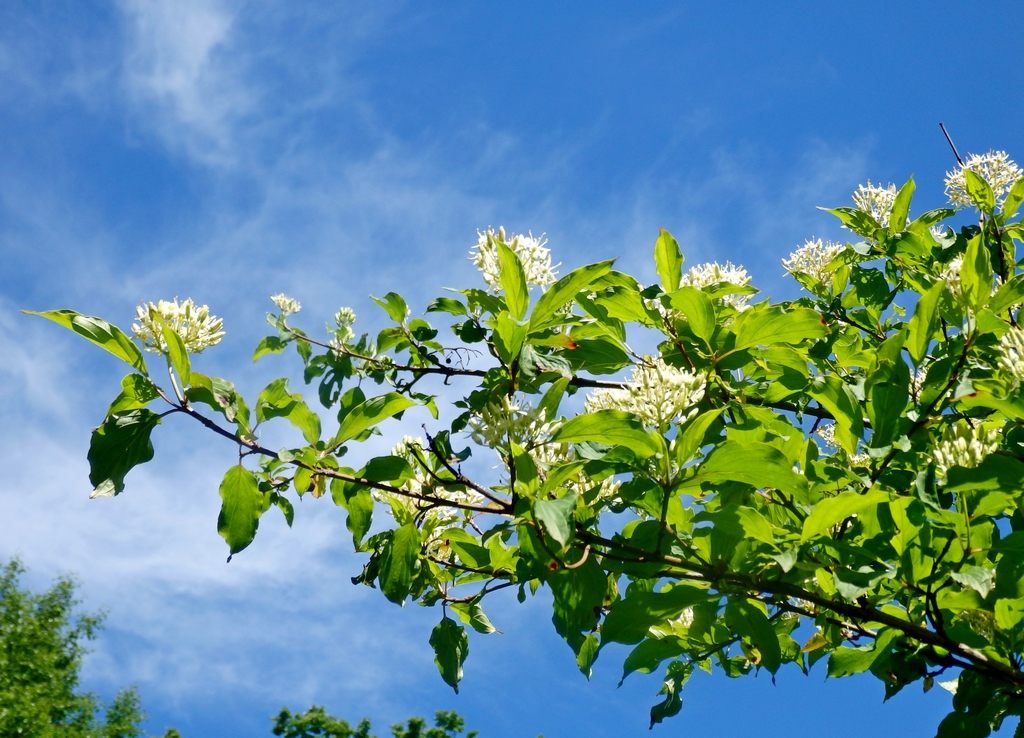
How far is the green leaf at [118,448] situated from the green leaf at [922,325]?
75.8 inches

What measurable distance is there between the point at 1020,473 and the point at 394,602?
166cm

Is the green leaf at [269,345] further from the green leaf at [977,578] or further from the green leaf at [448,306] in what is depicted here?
the green leaf at [977,578]

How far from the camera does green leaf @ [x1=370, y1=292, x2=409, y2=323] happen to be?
118 inches

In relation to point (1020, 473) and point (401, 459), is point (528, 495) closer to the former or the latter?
point (401, 459)

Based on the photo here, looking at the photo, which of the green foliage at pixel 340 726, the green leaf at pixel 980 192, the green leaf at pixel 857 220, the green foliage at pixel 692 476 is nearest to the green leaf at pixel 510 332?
the green foliage at pixel 692 476

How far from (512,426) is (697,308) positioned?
68 centimetres

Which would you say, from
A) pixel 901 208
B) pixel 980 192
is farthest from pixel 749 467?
pixel 980 192

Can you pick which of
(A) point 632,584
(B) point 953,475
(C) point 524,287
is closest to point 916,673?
(A) point 632,584

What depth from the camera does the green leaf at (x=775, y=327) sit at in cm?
229

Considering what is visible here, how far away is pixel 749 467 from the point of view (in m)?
1.75

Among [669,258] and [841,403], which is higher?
[669,258]

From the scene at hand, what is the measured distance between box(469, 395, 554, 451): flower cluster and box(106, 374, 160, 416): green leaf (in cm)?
78

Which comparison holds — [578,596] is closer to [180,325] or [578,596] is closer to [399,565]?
[399,565]

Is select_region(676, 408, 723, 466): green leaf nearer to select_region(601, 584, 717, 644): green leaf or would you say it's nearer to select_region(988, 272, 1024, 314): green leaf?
select_region(601, 584, 717, 644): green leaf
